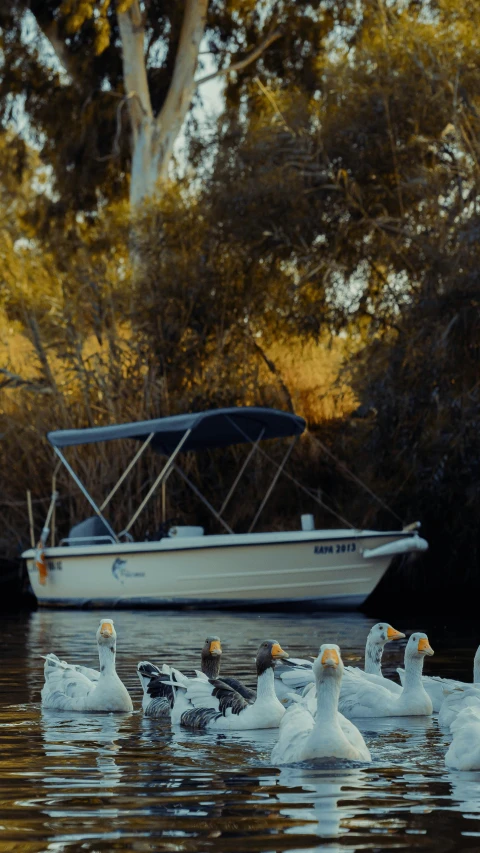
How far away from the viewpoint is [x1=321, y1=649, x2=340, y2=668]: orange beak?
900 cm

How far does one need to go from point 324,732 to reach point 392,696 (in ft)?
10.0

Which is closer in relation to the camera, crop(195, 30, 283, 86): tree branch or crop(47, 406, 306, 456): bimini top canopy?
crop(47, 406, 306, 456): bimini top canopy

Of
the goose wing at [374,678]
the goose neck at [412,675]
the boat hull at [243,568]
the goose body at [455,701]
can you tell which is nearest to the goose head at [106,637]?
the goose wing at [374,678]

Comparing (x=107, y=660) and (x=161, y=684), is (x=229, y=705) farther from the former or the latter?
(x=107, y=660)

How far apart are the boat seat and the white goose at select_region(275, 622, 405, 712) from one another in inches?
477

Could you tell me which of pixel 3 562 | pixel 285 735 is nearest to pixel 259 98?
pixel 3 562

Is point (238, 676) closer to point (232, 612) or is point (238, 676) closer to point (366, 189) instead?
point (232, 612)

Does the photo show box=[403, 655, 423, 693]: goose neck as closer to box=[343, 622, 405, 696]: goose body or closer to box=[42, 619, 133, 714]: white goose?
box=[343, 622, 405, 696]: goose body

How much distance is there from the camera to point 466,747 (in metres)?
8.67

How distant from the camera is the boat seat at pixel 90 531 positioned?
81.9 ft

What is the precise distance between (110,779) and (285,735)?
3.73 feet

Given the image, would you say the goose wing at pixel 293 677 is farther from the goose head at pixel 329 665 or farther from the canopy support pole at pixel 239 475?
the canopy support pole at pixel 239 475

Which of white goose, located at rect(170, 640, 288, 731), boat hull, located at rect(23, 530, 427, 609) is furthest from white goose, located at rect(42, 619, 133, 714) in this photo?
boat hull, located at rect(23, 530, 427, 609)

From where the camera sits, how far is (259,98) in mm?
32938
